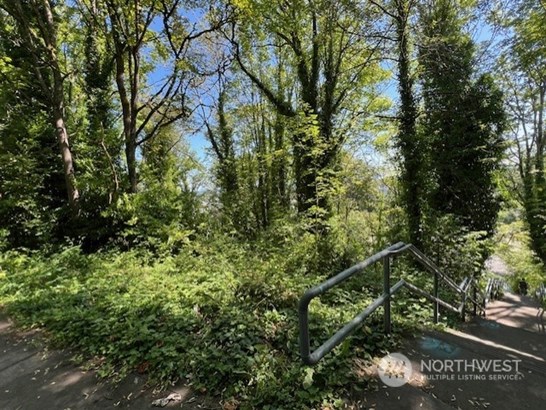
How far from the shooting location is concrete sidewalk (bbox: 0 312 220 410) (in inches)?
92.0

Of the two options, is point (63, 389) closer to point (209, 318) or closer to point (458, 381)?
point (209, 318)

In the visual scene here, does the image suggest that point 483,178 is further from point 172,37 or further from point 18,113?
point 18,113

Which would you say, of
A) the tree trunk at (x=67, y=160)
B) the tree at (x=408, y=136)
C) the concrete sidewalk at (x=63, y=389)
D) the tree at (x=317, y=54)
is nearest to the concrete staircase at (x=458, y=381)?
the concrete sidewalk at (x=63, y=389)

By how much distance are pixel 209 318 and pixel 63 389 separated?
1.39 m

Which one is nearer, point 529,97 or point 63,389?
point 63,389

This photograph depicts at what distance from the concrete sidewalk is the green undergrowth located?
130 mm

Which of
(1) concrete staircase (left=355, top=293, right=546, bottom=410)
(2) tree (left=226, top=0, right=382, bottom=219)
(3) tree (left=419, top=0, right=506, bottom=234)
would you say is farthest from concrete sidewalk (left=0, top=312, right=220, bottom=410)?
(3) tree (left=419, top=0, right=506, bottom=234)

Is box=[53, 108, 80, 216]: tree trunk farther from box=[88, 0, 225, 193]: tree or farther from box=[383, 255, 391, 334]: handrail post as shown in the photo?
box=[383, 255, 391, 334]: handrail post

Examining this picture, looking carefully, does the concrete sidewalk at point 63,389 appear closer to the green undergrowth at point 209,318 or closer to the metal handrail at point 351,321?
the green undergrowth at point 209,318

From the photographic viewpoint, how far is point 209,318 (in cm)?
351

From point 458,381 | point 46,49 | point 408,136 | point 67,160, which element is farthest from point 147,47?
point 458,381

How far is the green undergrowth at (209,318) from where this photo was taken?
7.82ft

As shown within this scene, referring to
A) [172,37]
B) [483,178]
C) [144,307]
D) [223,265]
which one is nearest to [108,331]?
[144,307]

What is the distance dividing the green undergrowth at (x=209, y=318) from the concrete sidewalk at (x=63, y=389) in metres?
0.13
